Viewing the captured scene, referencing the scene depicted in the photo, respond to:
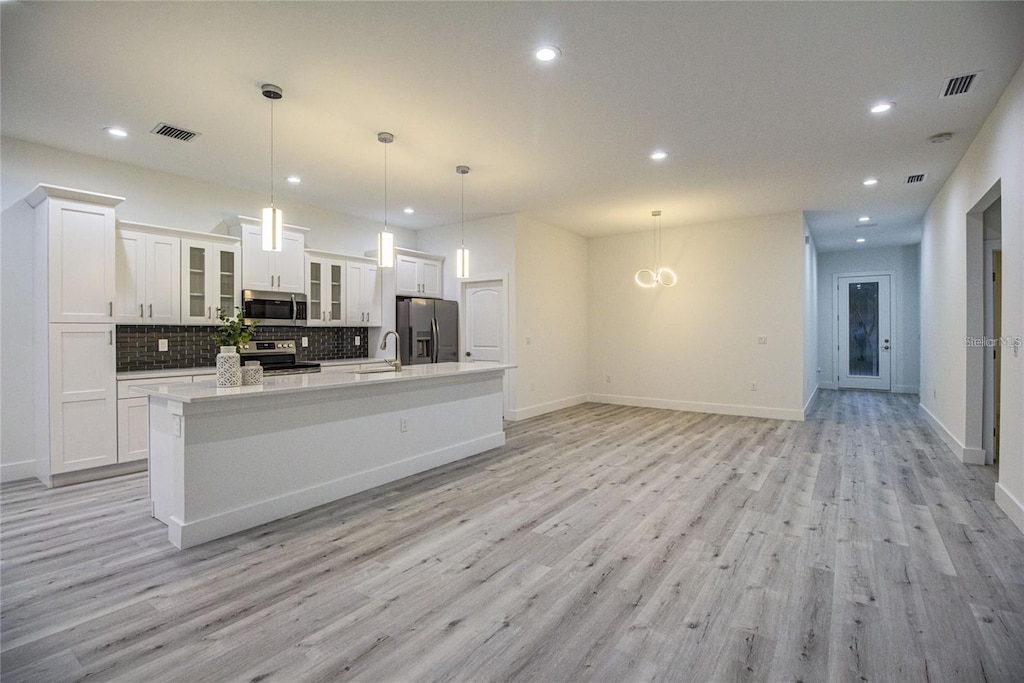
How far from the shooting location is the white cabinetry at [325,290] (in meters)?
6.02

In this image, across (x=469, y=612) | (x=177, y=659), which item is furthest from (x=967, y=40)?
(x=177, y=659)

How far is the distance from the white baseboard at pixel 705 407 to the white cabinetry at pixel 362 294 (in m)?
4.12

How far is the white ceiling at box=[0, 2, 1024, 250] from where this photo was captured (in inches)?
102

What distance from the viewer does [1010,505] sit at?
321cm

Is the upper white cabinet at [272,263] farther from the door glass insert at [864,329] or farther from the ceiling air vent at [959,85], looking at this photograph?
the door glass insert at [864,329]

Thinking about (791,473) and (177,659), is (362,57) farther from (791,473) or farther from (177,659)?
(791,473)

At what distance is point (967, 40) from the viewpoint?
2.80m

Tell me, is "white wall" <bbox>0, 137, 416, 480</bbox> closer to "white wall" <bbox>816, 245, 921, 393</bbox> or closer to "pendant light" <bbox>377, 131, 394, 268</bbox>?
"pendant light" <bbox>377, 131, 394, 268</bbox>

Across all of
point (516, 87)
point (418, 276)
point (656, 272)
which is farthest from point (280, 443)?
point (656, 272)

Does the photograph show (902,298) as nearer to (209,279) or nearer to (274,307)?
(274,307)

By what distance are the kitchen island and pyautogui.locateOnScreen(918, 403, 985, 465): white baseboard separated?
480 cm

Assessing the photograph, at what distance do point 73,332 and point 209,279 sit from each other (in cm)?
123

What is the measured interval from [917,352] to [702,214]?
6.04m

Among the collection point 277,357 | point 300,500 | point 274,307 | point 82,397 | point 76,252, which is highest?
point 76,252
